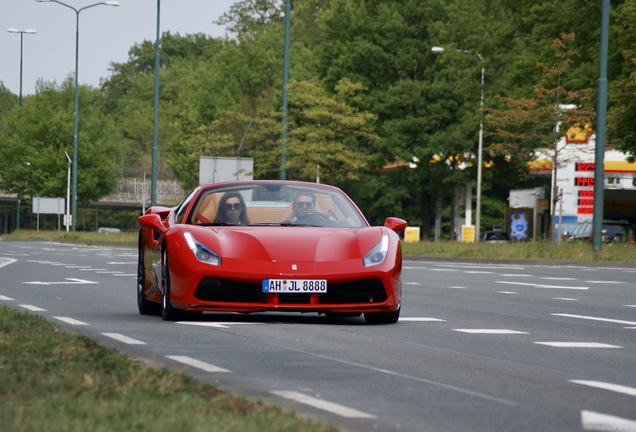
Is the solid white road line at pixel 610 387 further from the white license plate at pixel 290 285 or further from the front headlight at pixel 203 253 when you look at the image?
the front headlight at pixel 203 253

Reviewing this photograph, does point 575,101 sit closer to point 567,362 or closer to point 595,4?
A: point 595,4

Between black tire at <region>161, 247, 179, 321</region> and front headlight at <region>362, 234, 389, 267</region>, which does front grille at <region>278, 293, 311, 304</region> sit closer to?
front headlight at <region>362, 234, 389, 267</region>

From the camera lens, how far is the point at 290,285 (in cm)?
1052

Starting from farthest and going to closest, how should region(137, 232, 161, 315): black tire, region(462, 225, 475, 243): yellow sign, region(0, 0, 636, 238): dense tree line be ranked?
region(462, 225, 475, 243): yellow sign, region(0, 0, 636, 238): dense tree line, region(137, 232, 161, 315): black tire

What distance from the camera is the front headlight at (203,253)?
10.7 meters

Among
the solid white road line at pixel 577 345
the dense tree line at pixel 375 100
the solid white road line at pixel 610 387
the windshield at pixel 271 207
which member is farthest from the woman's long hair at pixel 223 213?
the dense tree line at pixel 375 100

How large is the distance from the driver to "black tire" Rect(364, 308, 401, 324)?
3.65 ft

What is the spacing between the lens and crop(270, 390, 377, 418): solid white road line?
582 centimetres

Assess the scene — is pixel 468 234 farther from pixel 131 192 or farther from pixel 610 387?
pixel 131 192

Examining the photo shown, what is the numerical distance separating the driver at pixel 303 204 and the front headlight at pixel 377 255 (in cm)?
97

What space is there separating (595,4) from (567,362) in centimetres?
3664

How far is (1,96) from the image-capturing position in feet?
473

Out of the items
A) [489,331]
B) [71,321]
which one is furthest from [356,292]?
[71,321]

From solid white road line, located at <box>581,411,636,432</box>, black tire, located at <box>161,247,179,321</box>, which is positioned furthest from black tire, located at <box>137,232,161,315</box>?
solid white road line, located at <box>581,411,636,432</box>
